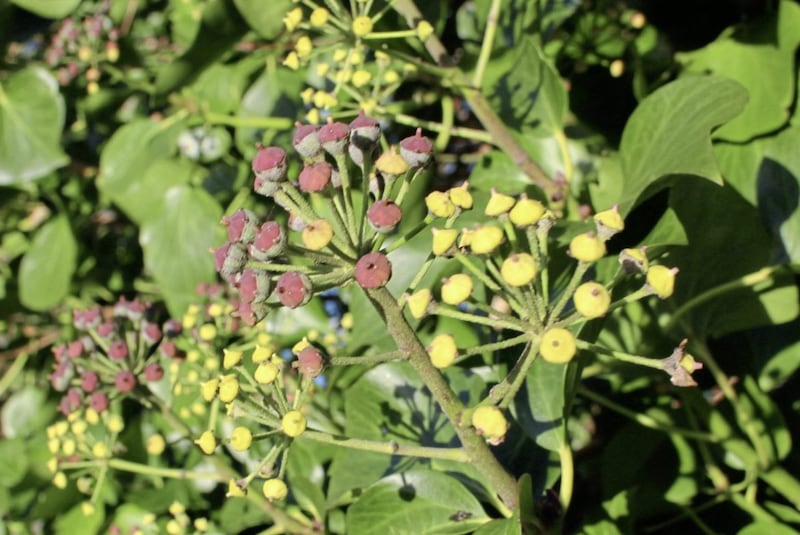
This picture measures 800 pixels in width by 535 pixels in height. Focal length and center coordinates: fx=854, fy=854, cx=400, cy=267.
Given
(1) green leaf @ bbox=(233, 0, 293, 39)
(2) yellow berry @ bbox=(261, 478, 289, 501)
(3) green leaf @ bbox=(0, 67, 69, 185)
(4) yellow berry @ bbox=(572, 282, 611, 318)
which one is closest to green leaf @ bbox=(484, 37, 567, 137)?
(1) green leaf @ bbox=(233, 0, 293, 39)

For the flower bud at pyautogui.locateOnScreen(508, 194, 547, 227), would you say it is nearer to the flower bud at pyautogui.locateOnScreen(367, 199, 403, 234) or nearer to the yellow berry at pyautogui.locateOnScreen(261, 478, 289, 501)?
the flower bud at pyautogui.locateOnScreen(367, 199, 403, 234)

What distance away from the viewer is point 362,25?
121 cm

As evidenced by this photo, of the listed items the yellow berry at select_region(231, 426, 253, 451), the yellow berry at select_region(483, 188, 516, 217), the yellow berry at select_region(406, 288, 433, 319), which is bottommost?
the yellow berry at select_region(231, 426, 253, 451)

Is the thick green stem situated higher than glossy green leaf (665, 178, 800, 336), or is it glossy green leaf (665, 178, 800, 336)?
the thick green stem

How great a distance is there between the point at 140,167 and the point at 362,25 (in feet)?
2.95

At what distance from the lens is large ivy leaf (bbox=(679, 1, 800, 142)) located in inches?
54.6

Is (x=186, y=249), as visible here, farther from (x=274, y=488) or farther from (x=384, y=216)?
(x=384, y=216)

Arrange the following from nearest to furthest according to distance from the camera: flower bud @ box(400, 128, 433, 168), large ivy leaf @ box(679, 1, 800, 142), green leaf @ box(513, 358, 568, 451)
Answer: flower bud @ box(400, 128, 433, 168), green leaf @ box(513, 358, 568, 451), large ivy leaf @ box(679, 1, 800, 142)

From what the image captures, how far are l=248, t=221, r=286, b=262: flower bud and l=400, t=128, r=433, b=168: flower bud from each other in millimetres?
155

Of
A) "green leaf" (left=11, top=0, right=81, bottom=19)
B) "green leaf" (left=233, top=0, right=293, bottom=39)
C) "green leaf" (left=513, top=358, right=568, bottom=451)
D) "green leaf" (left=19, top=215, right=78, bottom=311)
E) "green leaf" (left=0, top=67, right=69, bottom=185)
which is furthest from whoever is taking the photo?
"green leaf" (left=19, top=215, right=78, bottom=311)

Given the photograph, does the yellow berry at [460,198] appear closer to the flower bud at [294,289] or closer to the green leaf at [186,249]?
the flower bud at [294,289]

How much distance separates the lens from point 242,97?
1910mm

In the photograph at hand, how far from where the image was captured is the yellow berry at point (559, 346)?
0.76 meters

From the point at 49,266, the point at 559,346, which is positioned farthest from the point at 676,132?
the point at 49,266
